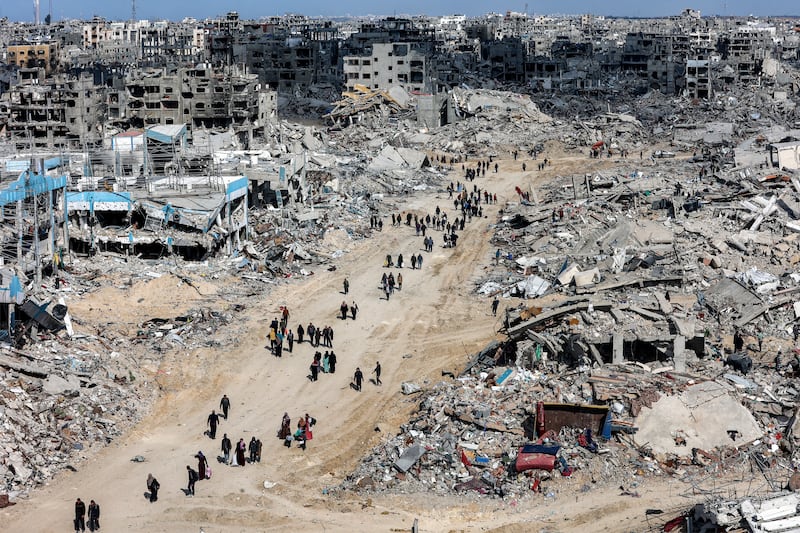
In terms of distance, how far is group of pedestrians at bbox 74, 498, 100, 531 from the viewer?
A: 21.2 metres

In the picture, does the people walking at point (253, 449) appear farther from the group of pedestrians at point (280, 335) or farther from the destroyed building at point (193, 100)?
the destroyed building at point (193, 100)

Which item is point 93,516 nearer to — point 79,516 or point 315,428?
point 79,516

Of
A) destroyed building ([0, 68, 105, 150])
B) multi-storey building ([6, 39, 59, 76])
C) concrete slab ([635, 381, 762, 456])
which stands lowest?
concrete slab ([635, 381, 762, 456])

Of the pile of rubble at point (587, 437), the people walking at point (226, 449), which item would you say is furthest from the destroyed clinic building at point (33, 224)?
the pile of rubble at point (587, 437)

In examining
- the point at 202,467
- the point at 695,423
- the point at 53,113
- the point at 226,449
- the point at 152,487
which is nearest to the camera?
the point at 152,487

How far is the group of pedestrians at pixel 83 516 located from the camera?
69.6ft

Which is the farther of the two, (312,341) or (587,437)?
(312,341)

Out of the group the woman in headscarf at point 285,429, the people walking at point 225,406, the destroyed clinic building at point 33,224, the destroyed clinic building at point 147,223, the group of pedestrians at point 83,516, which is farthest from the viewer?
the destroyed clinic building at point 147,223

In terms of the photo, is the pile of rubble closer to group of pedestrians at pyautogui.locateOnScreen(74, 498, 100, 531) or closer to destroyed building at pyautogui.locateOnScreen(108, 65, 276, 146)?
group of pedestrians at pyautogui.locateOnScreen(74, 498, 100, 531)

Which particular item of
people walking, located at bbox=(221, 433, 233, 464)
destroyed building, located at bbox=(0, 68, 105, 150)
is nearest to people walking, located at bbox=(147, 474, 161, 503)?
people walking, located at bbox=(221, 433, 233, 464)

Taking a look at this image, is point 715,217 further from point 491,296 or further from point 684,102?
point 684,102

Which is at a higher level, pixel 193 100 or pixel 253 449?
pixel 193 100

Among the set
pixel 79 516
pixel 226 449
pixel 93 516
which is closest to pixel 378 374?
pixel 226 449

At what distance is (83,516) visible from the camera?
70.1ft
